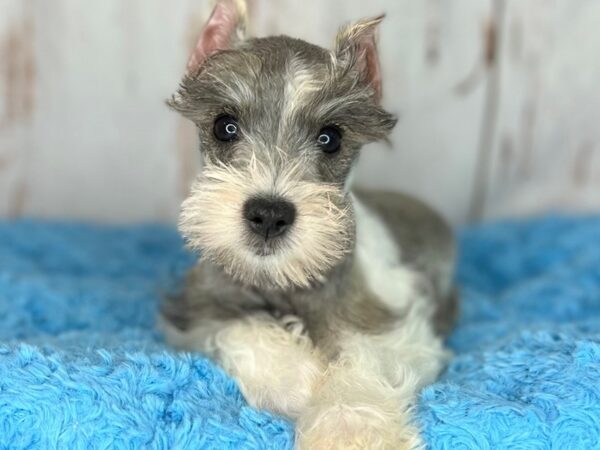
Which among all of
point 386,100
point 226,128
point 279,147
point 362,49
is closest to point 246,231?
point 279,147

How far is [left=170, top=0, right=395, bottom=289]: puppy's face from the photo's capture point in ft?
7.04

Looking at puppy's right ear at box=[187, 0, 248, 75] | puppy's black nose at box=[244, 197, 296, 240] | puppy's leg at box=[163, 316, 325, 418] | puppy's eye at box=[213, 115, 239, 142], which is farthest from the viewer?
puppy's right ear at box=[187, 0, 248, 75]

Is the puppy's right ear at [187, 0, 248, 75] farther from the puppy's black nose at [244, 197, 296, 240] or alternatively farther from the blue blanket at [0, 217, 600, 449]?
the blue blanket at [0, 217, 600, 449]

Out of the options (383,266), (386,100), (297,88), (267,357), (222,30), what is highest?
(222,30)

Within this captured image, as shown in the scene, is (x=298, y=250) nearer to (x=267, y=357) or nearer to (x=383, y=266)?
(x=267, y=357)

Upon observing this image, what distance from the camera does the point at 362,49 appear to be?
250 cm

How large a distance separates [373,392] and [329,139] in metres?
0.72

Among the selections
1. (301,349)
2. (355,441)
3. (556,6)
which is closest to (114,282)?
(301,349)

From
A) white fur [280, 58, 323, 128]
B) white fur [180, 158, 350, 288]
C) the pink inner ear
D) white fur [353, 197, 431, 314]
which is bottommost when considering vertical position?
white fur [353, 197, 431, 314]

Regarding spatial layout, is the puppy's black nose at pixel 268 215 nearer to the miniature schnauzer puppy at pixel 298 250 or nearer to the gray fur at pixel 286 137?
Result: the miniature schnauzer puppy at pixel 298 250

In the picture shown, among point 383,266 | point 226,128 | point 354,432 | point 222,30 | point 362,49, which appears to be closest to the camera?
point 354,432

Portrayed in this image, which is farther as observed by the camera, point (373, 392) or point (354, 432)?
point (373, 392)

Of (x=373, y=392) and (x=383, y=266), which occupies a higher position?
(x=383, y=266)

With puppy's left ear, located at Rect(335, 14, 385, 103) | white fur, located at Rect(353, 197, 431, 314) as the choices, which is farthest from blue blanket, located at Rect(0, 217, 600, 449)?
puppy's left ear, located at Rect(335, 14, 385, 103)
